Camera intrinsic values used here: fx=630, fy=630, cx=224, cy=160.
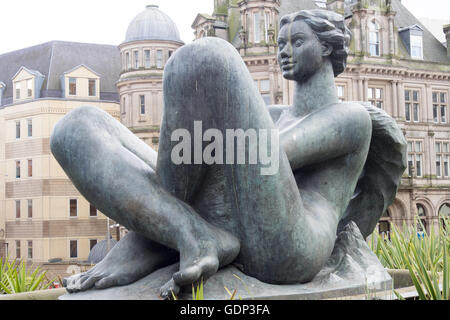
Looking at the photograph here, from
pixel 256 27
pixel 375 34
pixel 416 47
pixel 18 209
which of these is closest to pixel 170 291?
pixel 256 27

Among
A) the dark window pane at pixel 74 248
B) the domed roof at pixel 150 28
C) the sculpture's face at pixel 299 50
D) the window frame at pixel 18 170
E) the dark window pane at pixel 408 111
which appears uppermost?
the domed roof at pixel 150 28

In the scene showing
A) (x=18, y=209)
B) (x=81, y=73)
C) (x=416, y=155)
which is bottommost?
(x=18, y=209)

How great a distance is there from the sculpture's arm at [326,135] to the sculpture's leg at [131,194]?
23.5 inches

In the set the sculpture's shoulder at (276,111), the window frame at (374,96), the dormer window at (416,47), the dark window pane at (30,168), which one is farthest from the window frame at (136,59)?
the sculpture's shoulder at (276,111)

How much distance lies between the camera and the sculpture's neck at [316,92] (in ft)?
12.2

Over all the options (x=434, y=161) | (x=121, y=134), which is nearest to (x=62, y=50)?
(x=434, y=161)

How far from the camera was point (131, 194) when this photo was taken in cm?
301

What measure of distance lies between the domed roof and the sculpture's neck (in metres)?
28.7

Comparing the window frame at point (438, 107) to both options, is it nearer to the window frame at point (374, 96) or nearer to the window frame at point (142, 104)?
the window frame at point (374, 96)

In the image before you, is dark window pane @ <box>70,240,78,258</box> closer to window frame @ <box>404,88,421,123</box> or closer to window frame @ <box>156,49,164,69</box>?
window frame @ <box>156,49,164,69</box>

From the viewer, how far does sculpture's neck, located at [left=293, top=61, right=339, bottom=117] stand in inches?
147

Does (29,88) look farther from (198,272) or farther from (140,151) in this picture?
(198,272)

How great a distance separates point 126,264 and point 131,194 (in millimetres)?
440
